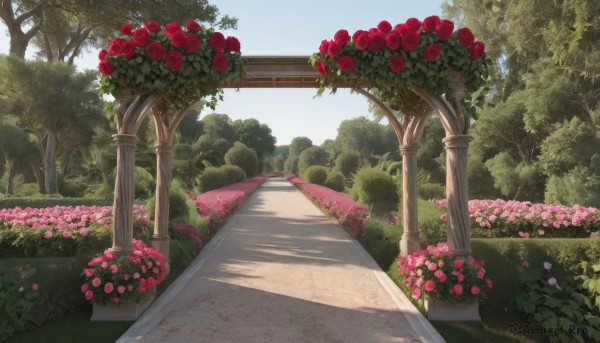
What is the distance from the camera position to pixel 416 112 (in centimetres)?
654

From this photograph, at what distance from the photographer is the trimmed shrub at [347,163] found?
3947 centimetres

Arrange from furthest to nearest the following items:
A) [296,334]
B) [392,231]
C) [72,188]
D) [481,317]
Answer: [72,188]
[392,231]
[481,317]
[296,334]

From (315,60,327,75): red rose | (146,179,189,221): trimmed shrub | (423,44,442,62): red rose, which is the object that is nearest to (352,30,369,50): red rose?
(315,60,327,75): red rose

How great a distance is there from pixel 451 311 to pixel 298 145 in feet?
279

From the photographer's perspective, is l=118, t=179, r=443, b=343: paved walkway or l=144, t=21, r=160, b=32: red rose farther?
l=144, t=21, r=160, b=32: red rose

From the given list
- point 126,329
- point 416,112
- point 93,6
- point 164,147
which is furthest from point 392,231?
point 93,6

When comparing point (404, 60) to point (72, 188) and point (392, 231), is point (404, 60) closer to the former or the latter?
point (392, 231)

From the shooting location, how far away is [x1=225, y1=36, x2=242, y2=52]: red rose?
511 centimetres

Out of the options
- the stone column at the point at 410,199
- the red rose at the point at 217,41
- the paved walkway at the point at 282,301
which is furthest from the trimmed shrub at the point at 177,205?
the stone column at the point at 410,199

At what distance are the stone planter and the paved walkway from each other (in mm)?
235

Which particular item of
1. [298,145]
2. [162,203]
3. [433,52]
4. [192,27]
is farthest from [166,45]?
[298,145]

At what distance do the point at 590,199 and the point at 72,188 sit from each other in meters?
28.7

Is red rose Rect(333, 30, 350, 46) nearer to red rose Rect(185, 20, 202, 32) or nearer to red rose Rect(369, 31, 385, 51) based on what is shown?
red rose Rect(369, 31, 385, 51)

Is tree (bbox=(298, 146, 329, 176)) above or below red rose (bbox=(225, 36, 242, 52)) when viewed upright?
above
